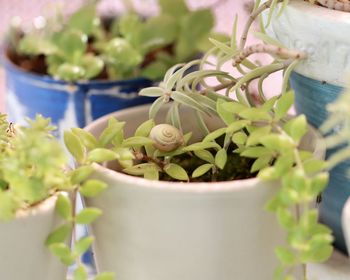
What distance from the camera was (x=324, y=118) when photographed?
0.46 metres

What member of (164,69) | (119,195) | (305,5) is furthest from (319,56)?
(164,69)

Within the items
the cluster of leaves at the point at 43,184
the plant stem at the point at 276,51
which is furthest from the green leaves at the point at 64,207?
the plant stem at the point at 276,51

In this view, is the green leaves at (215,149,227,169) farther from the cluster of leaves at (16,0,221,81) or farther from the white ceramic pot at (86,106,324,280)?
the cluster of leaves at (16,0,221,81)

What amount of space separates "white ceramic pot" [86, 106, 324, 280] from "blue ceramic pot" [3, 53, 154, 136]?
0.98 feet

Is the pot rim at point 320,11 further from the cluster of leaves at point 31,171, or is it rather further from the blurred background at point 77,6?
the blurred background at point 77,6

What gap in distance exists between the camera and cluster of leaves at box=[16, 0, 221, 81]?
0.75 meters

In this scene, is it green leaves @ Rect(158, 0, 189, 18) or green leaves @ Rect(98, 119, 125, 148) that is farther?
green leaves @ Rect(158, 0, 189, 18)

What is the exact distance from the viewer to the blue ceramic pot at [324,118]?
451mm

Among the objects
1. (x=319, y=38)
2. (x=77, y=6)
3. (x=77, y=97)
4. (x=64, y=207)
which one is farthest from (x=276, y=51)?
(x=77, y=6)

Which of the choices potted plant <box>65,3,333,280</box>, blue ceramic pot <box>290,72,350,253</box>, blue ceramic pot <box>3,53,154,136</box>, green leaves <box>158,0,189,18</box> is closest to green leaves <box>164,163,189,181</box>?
potted plant <box>65,3,333,280</box>

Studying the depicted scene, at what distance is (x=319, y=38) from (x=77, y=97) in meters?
0.33

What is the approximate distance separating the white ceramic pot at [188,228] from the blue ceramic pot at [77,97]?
0.30 m

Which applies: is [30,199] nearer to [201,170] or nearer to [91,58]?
[201,170]

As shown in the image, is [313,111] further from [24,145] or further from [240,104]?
[24,145]
